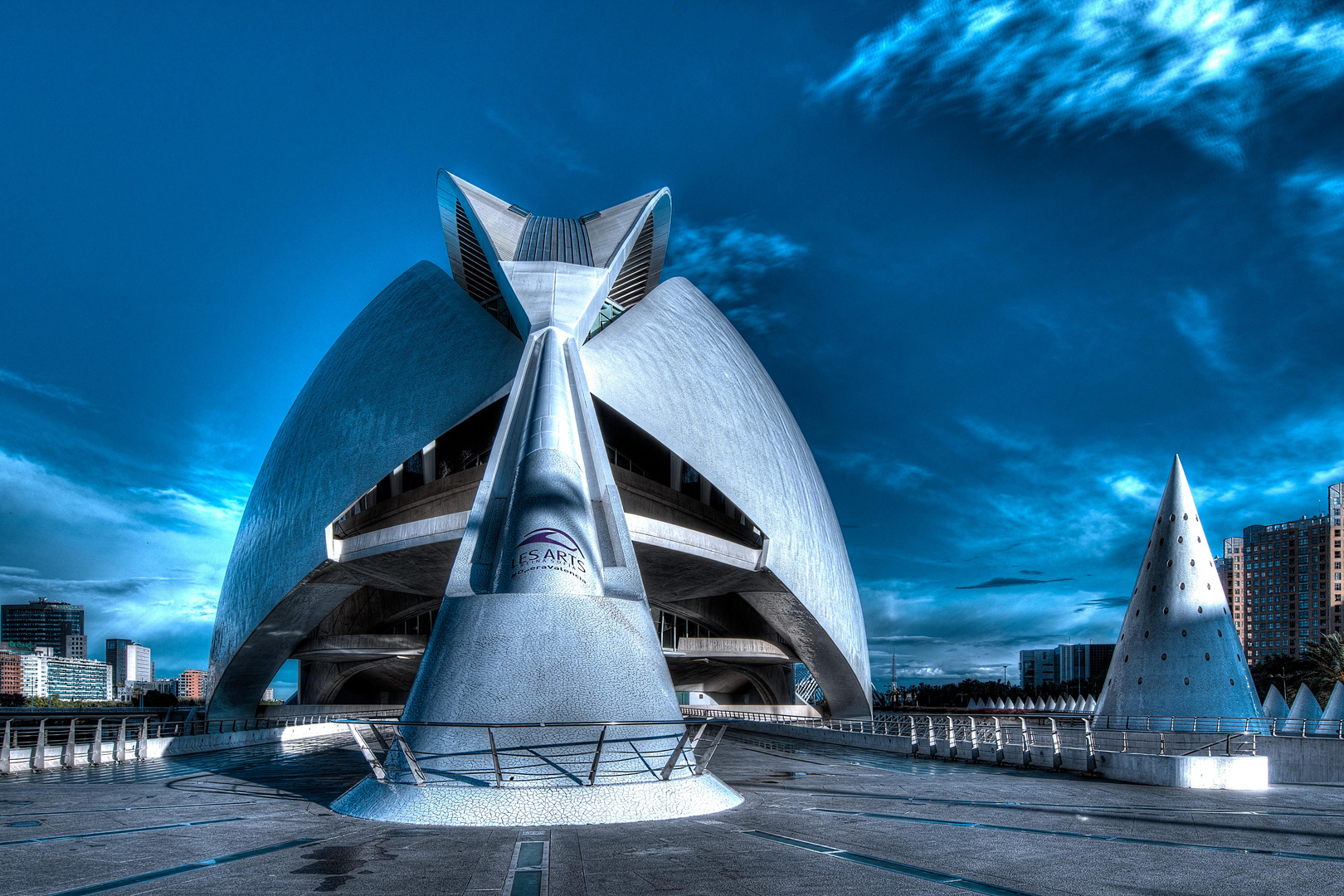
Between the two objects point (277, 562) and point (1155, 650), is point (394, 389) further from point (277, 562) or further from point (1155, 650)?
point (1155, 650)

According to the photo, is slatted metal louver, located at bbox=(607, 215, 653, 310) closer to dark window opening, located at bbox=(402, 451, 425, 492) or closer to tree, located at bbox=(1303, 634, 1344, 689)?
dark window opening, located at bbox=(402, 451, 425, 492)

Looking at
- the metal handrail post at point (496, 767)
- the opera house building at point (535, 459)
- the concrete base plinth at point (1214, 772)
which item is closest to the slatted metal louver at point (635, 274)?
the opera house building at point (535, 459)

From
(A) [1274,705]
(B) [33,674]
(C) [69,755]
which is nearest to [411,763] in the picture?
(C) [69,755]

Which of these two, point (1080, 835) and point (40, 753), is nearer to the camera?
point (1080, 835)

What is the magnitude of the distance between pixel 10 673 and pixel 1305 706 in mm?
113173

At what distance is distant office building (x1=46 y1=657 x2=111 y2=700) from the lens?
129875mm

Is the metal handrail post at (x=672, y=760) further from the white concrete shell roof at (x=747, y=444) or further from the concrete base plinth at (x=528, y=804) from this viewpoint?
the white concrete shell roof at (x=747, y=444)

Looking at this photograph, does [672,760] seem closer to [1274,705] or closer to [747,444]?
[747,444]

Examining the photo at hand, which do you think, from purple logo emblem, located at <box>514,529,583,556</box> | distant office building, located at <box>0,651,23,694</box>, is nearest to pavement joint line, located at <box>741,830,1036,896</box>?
purple logo emblem, located at <box>514,529,583,556</box>

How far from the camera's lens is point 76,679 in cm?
14175

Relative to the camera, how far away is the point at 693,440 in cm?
2286

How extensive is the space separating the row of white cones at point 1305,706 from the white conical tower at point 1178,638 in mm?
5999

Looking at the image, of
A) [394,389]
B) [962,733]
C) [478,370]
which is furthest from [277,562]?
[962,733]

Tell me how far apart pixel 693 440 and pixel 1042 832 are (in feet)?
51.8
